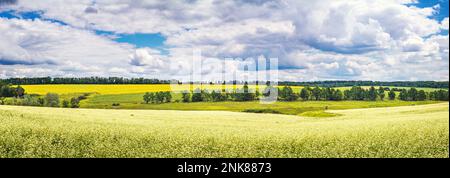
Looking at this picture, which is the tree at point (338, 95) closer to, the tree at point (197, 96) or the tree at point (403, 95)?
the tree at point (403, 95)

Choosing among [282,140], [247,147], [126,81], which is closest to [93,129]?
[247,147]

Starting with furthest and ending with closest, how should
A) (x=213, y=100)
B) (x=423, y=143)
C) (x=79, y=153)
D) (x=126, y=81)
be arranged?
(x=126, y=81) → (x=213, y=100) → (x=423, y=143) → (x=79, y=153)

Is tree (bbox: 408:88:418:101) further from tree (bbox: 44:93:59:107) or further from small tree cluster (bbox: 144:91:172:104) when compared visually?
tree (bbox: 44:93:59:107)

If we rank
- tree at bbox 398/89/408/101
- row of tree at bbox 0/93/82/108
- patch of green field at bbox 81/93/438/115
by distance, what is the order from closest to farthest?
1. patch of green field at bbox 81/93/438/115
2. tree at bbox 398/89/408/101
3. row of tree at bbox 0/93/82/108

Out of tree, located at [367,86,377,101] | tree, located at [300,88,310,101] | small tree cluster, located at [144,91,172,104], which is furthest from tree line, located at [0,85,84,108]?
tree, located at [367,86,377,101]

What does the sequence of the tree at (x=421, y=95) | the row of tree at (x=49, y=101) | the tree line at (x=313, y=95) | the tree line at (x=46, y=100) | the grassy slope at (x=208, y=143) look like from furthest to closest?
the row of tree at (x=49, y=101)
the tree line at (x=46, y=100)
the tree line at (x=313, y=95)
the tree at (x=421, y=95)
the grassy slope at (x=208, y=143)

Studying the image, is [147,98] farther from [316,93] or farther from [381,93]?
[381,93]

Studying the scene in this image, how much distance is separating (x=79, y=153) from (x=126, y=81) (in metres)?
27.9

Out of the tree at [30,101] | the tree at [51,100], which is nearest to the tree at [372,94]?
the tree at [51,100]

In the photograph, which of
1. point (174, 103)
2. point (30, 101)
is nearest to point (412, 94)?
point (174, 103)

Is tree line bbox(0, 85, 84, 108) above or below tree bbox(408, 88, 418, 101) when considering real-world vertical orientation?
below
